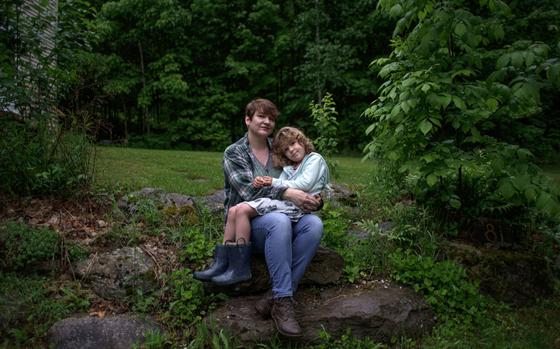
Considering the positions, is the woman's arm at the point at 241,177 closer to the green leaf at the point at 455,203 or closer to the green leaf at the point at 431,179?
the green leaf at the point at 431,179

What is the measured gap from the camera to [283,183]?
332cm

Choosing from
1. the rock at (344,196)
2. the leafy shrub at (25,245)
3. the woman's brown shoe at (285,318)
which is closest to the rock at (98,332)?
the leafy shrub at (25,245)

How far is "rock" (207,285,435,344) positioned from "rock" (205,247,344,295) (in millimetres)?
95

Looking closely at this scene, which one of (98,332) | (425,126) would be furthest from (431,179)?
(98,332)

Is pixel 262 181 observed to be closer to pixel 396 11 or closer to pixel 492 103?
pixel 396 11

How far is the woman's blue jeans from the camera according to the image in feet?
10.1

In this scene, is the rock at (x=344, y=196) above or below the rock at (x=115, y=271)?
above

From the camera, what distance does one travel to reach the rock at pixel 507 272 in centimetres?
396

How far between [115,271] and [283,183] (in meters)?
1.64

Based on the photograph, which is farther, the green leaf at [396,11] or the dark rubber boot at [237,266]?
the green leaf at [396,11]

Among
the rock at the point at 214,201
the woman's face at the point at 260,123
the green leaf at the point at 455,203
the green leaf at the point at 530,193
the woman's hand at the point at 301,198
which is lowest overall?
the rock at the point at 214,201

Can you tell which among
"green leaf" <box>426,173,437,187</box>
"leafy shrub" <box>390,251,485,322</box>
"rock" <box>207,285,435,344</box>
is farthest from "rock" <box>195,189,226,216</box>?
"green leaf" <box>426,173,437,187</box>

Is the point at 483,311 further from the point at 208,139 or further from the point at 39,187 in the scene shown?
the point at 208,139

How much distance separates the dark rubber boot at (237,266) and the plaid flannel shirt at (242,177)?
0.40 m
